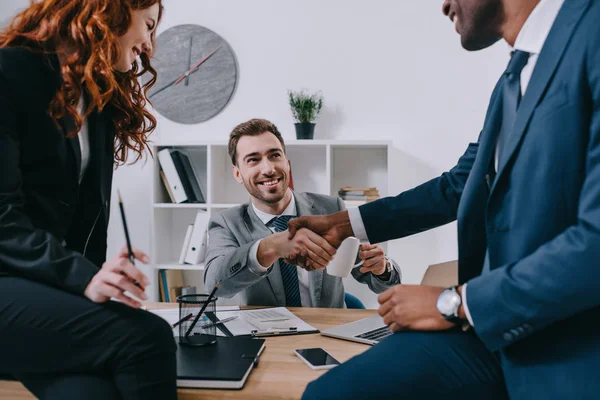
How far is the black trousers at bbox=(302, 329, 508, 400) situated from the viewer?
0.83m

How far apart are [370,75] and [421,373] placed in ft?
9.20

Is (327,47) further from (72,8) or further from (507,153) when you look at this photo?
(507,153)

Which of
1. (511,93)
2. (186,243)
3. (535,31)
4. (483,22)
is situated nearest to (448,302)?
(511,93)

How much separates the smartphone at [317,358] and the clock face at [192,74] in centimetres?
253

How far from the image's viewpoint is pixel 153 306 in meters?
1.87

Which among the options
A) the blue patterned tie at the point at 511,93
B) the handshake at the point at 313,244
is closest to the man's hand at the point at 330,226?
the handshake at the point at 313,244

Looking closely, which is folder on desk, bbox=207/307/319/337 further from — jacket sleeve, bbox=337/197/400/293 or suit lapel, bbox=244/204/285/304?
jacket sleeve, bbox=337/197/400/293

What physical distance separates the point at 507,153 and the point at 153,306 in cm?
144

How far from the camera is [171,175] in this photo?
327cm

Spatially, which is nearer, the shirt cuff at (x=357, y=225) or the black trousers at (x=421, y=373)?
the black trousers at (x=421, y=373)

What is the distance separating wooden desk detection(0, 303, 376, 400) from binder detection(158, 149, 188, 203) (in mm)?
1952

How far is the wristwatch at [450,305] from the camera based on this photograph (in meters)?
0.89

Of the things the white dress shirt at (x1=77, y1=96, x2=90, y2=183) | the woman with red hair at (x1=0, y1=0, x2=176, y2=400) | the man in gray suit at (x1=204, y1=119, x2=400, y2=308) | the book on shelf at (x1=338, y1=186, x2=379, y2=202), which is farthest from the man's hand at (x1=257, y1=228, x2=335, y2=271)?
the book on shelf at (x1=338, y1=186, x2=379, y2=202)

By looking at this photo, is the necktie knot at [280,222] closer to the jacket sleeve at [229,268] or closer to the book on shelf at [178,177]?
the jacket sleeve at [229,268]
